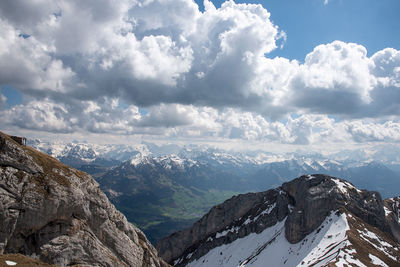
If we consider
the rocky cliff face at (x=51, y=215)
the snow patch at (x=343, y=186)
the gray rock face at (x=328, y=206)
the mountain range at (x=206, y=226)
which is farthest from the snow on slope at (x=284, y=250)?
the rocky cliff face at (x=51, y=215)

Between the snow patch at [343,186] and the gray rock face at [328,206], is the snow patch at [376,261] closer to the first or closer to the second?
the gray rock face at [328,206]

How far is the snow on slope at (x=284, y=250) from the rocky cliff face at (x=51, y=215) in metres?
57.6

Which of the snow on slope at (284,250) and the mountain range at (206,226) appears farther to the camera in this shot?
the snow on slope at (284,250)

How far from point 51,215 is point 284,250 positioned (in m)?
99.2

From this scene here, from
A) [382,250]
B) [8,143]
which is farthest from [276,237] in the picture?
[8,143]

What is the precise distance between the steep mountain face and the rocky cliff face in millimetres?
57503

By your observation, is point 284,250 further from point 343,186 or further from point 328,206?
point 343,186

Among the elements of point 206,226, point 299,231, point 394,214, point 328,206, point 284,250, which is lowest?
point 206,226

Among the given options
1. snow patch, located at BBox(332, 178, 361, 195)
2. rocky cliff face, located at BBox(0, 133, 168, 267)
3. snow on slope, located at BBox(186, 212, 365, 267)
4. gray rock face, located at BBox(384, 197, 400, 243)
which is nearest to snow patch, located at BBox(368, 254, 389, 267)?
snow on slope, located at BBox(186, 212, 365, 267)

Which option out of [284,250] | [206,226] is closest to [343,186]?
[284,250]

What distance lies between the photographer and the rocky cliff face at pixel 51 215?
41812 millimetres

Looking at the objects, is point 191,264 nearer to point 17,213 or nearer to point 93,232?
point 93,232

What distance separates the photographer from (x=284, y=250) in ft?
370

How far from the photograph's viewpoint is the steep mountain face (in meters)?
83.8
